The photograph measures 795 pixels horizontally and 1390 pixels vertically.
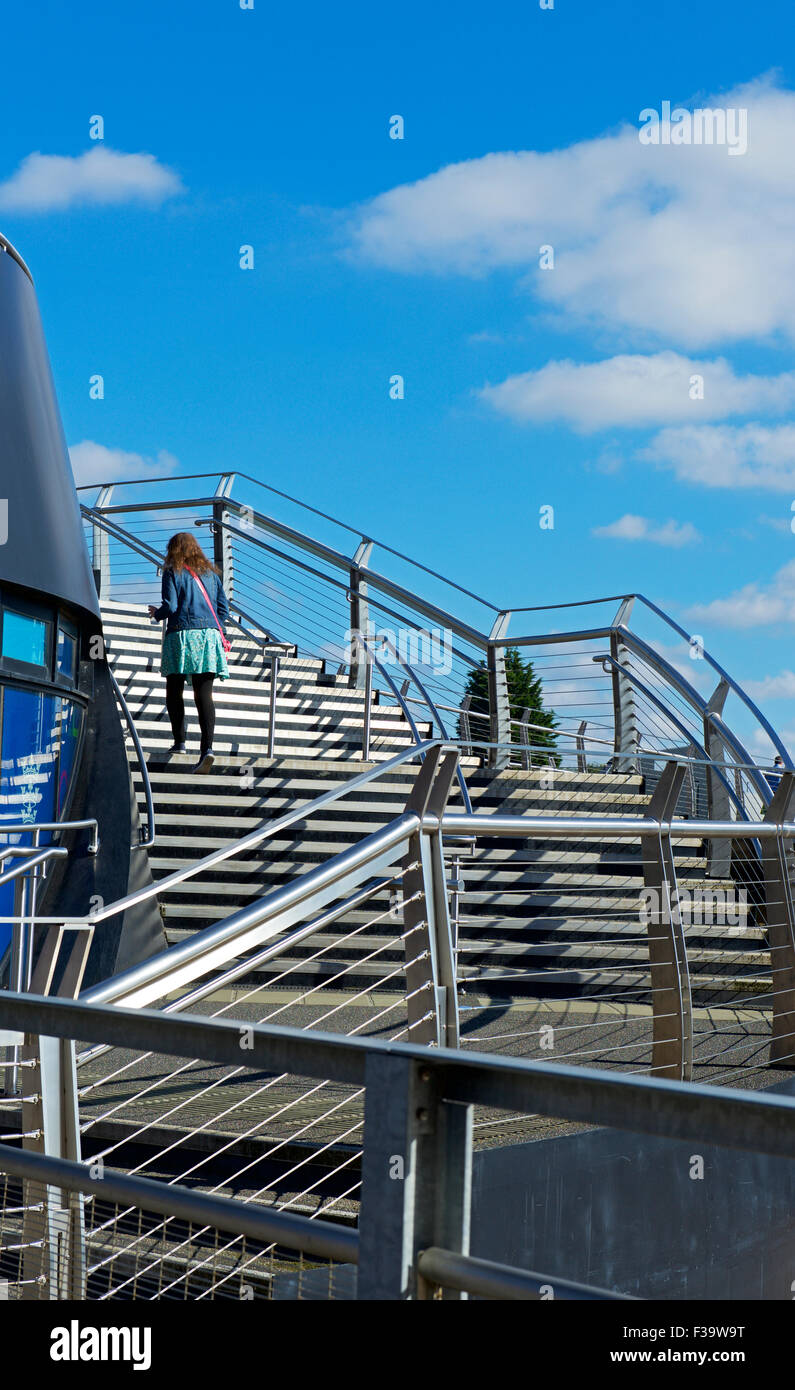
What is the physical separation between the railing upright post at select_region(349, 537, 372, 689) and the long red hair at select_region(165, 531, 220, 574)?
2993 millimetres

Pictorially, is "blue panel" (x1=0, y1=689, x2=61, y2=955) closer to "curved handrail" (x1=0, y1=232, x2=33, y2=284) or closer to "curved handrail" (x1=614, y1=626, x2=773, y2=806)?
"curved handrail" (x1=0, y1=232, x2=33, y2=284)

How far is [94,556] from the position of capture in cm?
1617

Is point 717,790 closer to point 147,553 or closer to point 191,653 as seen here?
point 191,653

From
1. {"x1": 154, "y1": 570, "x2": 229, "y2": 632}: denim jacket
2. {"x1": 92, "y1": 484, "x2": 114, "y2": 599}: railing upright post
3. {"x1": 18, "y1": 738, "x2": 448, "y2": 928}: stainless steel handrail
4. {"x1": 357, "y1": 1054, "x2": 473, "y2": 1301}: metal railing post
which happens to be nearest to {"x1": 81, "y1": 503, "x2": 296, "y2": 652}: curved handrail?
{"x1": 92, "y1": 484, "x2": 114, "y2": 599}: railing upright post

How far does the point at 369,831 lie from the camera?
31.8 ft

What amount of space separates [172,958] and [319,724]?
28.1 ft

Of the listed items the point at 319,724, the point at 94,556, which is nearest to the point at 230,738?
the point at 319,724

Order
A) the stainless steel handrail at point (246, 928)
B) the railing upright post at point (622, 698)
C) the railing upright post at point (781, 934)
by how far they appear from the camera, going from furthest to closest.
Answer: the railing upright post at point (622, 698) → the railing upright post at point (781, 934) → the stainless steel handrail at point (246, 928)

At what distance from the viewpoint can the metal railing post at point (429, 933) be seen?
4387 millimetres

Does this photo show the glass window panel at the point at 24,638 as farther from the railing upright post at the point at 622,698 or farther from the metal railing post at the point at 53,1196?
the metal railing post at the point at 53,1196

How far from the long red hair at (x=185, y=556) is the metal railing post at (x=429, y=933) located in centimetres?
623

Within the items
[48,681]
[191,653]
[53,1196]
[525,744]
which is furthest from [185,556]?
[53,1196]

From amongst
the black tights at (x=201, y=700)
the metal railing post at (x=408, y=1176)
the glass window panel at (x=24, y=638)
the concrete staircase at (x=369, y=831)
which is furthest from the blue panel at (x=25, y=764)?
the metal railing post at (x=408, y=1176)
